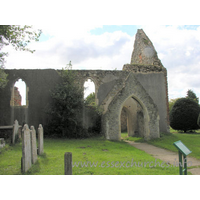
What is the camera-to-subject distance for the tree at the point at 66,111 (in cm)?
1444

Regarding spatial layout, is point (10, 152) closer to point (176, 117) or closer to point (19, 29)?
point (19, 29)

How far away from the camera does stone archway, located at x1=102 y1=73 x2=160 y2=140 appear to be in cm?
1380

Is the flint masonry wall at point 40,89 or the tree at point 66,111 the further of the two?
the flint masonry wall at point 40,89

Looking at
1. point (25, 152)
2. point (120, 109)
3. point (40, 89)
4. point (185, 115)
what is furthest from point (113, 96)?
point (25, 152)

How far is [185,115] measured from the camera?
69.6 feet

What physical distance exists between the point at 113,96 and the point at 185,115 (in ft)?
30.8

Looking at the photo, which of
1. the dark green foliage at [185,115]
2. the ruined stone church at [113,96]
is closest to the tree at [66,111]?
the ruined stone church at [113,96]

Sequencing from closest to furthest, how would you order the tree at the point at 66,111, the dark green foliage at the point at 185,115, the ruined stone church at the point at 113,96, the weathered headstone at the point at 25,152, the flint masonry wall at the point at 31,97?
the weathered headstone at the point at 25,152 → the ruined stone church at the point at 113,96 → the tree at the point at 66,111 → the flint masonry wall at the point at 31,97 → the dark green foliage at the point at 185,115

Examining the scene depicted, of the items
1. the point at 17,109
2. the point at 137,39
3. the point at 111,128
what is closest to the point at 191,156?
the point at 111,128

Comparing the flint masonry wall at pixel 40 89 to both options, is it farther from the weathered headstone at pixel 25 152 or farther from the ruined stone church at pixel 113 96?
the weathered headstone at pixel 25 152

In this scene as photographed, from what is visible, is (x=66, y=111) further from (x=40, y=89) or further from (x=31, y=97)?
(x=31, y=97)

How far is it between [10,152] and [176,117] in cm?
1749

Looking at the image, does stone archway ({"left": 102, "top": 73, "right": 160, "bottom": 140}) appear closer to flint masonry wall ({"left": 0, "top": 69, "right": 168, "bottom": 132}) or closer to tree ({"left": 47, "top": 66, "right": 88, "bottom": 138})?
flint masonry wall ({"left": 0, "top": 69, "right": 168, "bottom": 132})

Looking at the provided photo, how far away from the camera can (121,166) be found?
7.09 metres
